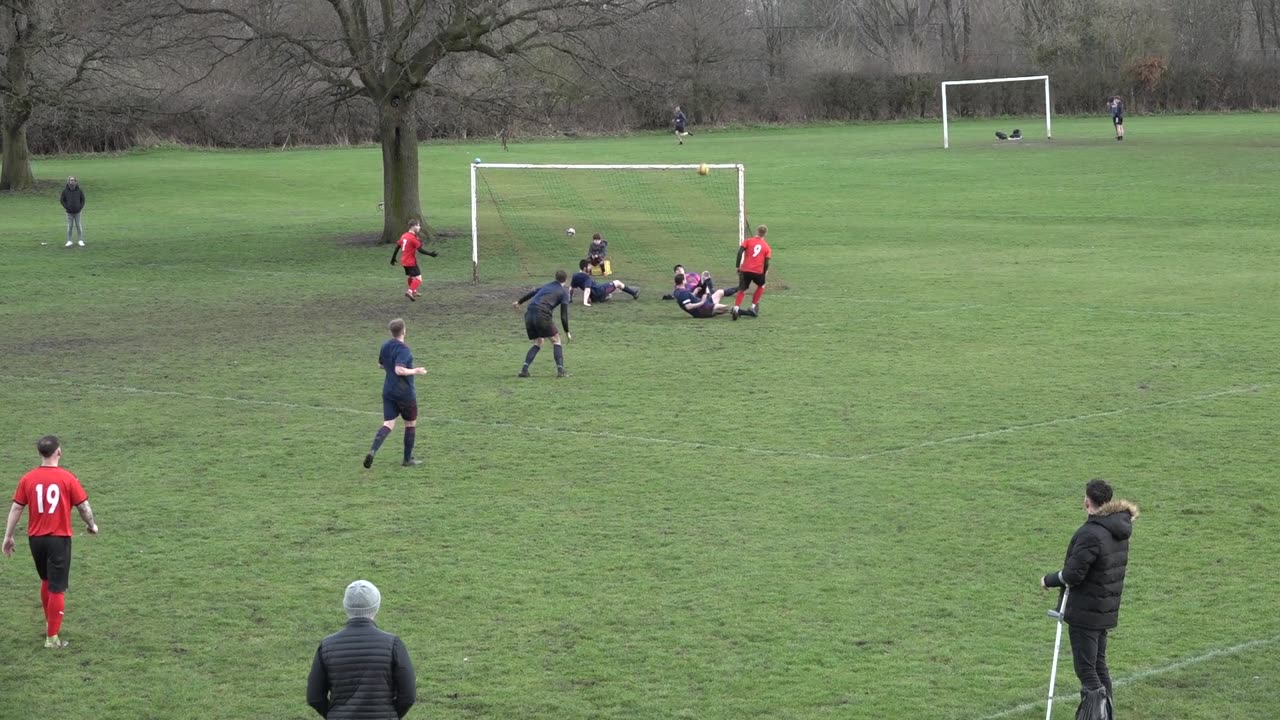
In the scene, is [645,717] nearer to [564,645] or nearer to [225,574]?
[564,645]

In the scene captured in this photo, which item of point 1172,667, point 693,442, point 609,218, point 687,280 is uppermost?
point 609,218

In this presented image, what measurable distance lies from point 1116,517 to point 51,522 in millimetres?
7999

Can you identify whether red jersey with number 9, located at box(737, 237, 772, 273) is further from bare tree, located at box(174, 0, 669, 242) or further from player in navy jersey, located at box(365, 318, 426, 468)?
player in navy jersey, located at box(365, 318, 426, 468)

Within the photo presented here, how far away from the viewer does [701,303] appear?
27953 mm

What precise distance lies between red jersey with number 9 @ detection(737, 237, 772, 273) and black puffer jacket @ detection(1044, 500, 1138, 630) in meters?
18.0

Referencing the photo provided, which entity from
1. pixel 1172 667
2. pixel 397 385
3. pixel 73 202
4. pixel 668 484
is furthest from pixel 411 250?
pixel 1172 667

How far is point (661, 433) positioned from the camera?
1869 cm

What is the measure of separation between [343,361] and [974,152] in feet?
148

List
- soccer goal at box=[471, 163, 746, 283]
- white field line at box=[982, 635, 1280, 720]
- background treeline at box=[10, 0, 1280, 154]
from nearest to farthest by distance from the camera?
white field line at box=[982, 635, 1280, 720], soccer goal at box=[471, 163, 746, 283], background treeline at box=[10, 0, 1280, 154]

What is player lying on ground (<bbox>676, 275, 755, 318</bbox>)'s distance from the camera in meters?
28.0

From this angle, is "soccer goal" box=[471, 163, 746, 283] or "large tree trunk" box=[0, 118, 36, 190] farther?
"large tree trunk" box=[0, 118, 36, 190]

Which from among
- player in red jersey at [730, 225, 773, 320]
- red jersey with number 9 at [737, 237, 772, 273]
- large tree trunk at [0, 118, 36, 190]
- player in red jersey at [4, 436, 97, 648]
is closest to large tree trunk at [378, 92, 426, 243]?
player in red jersey at [730, 225, 773, 320]

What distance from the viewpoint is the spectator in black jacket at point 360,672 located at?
24.8 feet

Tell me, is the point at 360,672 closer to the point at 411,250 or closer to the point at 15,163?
the point at 411,250
